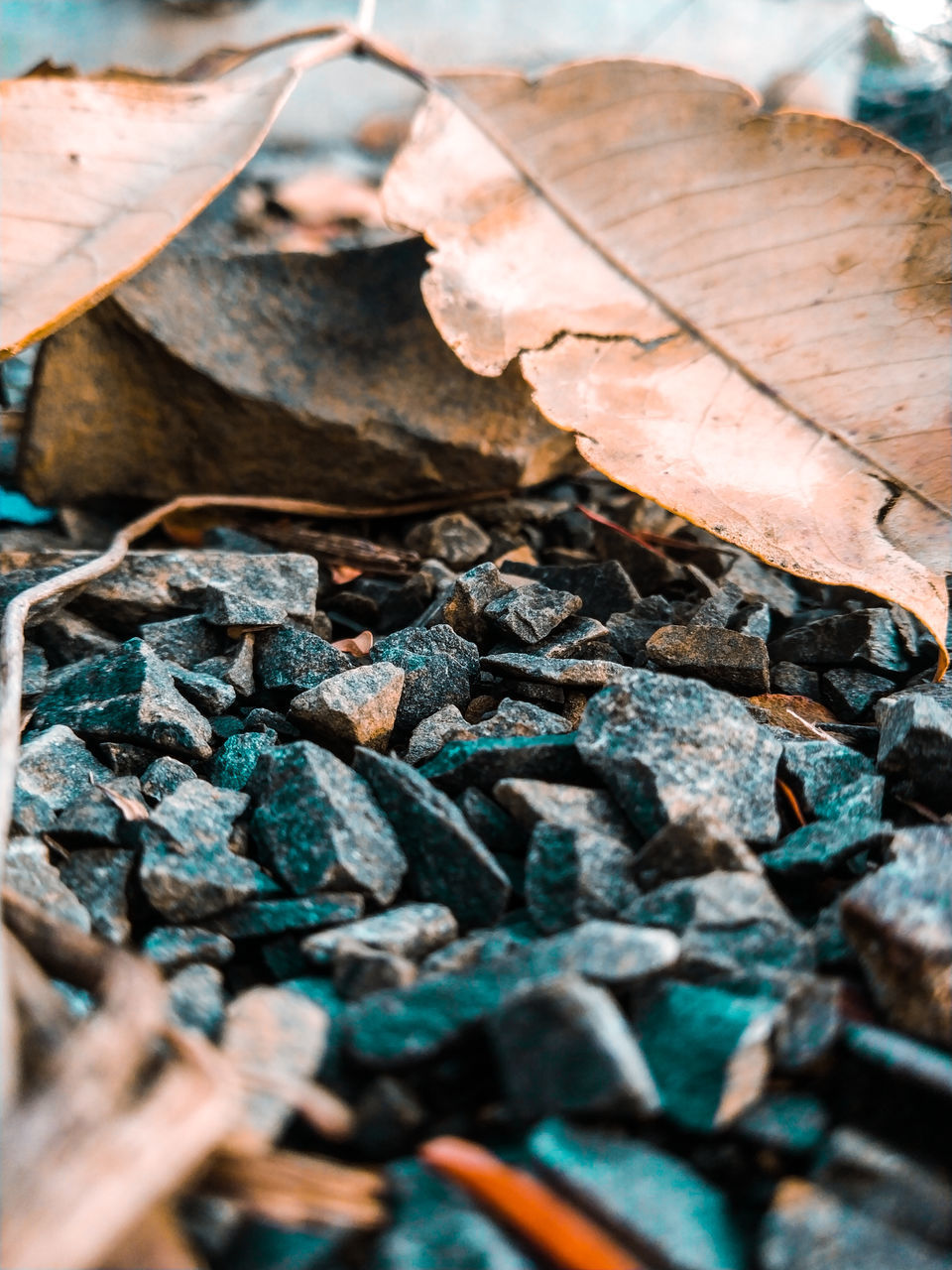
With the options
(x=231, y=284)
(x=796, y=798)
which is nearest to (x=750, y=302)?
(x=796, y=798)

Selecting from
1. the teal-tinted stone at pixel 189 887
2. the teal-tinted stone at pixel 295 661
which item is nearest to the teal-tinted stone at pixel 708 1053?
the teal-tinted stone at pixel 189 887

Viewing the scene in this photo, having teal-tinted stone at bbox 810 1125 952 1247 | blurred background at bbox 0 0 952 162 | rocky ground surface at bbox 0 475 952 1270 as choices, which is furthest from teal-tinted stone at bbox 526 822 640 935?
blurred background at bbox 0 0 952 162

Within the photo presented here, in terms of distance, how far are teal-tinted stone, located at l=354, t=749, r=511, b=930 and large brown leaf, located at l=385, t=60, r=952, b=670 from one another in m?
0.47

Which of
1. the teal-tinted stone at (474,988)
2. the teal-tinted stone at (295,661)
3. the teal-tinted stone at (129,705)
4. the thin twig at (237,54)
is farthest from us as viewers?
the thin twig at (237,54)

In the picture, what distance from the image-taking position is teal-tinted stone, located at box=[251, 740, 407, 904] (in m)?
0.73

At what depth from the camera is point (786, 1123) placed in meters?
0.53

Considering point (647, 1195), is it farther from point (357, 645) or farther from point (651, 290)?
point (651, 290)

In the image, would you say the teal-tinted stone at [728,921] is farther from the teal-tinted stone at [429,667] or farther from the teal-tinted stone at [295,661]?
the teal-tinted stone at [295,661]

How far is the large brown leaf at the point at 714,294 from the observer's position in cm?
103

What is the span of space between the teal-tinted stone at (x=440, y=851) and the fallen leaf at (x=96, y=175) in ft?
2.15

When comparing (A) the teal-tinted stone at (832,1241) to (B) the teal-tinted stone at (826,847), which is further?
(B) the teal-tinted stone at (826,847)

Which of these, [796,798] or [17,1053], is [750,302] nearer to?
[796,798]

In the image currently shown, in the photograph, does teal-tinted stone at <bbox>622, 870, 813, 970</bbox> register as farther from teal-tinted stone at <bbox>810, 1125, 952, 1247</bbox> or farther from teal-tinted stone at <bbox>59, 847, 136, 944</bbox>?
teal-tinted stone at <bbox>59, 847, 136, 944</bbox>

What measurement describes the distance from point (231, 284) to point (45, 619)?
24.7 inches
